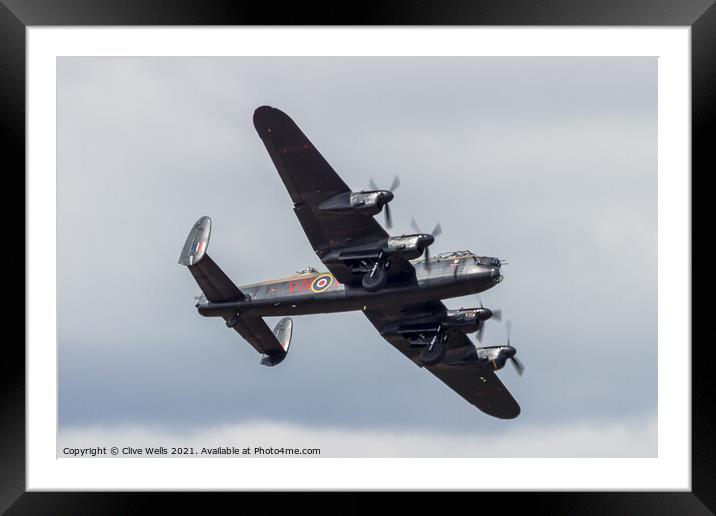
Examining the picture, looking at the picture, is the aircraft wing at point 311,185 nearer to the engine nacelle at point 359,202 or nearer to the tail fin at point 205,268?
the engine nacelle at point 359,202

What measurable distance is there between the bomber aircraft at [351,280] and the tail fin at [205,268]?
0.03 metres

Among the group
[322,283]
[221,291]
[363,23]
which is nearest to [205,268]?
[221,291]

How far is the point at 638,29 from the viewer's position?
101 ft

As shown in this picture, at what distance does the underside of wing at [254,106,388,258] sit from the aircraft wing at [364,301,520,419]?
4780 millimetres

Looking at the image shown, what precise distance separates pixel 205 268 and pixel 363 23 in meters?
12.2

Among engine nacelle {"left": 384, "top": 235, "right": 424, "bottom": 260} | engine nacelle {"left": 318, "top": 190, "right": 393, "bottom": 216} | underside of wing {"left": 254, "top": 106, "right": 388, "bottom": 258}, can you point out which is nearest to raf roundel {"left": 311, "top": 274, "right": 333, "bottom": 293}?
underside of wing {"left": 254, "top": 106, "right": 388, "bottom": 258}

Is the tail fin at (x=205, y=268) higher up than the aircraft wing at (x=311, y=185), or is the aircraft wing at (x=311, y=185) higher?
the aircraft wing at (x=311, y=185)

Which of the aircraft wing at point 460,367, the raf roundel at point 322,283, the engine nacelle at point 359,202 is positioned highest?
the engine nacelle at point 359,202

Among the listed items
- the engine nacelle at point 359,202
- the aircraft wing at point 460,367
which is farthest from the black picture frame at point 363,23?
the aircraft wing at point 460,367

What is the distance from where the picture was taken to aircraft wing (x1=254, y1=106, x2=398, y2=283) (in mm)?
35000

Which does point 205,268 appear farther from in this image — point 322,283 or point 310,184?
point 310,184

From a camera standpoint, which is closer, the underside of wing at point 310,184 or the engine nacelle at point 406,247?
the underside of wing at point 310,184

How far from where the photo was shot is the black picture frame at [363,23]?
2903 cm

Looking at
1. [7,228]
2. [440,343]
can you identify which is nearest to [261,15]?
[7,228]
